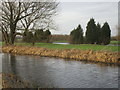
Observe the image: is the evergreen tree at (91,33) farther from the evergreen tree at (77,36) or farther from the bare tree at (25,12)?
the bare tree at (25,12)

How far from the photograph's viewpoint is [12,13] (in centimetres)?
2908

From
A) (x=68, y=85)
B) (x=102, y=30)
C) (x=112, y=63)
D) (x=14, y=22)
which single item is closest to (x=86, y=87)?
(x=68, y=85)

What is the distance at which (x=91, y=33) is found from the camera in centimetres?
3353

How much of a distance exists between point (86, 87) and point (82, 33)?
3052 cm

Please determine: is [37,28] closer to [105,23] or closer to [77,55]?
[77,55]

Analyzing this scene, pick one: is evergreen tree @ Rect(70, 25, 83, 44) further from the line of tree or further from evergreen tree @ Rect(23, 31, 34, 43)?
evergreen tree @ Rect(23, 31, 34, 43)

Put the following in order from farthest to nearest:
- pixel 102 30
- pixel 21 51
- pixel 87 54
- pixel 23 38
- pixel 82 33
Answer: pixel 82 33
pixel 102 30
pixel 23 38
pixel 21 51
pixel 87 54

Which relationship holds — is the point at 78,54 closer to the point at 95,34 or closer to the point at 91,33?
the point at 91,33

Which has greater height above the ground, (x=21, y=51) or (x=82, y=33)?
(x=82, y=33)

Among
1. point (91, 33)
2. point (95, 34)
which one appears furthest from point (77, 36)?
point (95, 34)

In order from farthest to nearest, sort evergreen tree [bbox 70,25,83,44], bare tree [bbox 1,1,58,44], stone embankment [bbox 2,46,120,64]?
1. evergreen tree [bbox 70,25,83,44]
2. bare tree [bbox 1,1,58,44]
3. stone embankment [bbox 2,46,120,64]

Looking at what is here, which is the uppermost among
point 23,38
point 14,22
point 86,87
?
point 14,22

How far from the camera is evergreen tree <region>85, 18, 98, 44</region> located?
1320 inches

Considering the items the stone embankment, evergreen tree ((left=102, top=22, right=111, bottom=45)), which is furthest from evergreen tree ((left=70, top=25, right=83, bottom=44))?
the stone embankment
